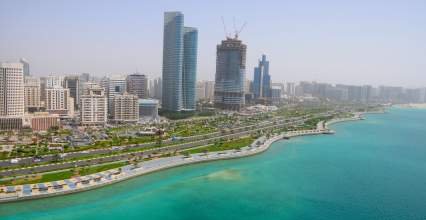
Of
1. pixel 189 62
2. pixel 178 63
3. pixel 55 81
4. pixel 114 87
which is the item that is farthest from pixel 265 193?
pixel 55 81

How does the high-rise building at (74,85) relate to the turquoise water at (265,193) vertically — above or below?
above

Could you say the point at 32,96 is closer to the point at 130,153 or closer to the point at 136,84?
the point at 136,84

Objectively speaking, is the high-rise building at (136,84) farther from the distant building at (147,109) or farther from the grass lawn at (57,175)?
the grass lawn at (57,175)

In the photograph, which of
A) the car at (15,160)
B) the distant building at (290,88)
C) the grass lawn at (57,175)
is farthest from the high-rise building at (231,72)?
the distant building at (290,88)

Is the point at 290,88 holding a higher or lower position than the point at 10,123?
higher

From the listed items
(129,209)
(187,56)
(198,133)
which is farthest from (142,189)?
(187,56)

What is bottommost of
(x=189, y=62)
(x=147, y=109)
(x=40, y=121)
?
(x=40, y=121)

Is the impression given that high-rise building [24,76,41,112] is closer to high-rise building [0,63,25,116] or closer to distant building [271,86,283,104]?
high-rise building [0,63,25,116]
